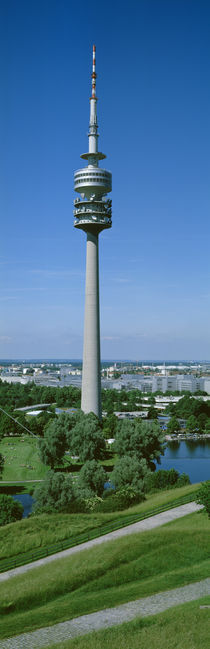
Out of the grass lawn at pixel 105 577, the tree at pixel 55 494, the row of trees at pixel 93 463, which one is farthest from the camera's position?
the tree at pixel 55 494

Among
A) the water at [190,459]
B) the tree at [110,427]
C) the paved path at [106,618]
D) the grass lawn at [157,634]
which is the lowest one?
the water at [190,459]

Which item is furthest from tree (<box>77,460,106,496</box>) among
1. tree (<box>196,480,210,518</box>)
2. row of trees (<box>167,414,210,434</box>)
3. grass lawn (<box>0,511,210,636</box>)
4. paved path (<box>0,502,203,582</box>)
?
row of trees (<box>167,414,210,434</box>)

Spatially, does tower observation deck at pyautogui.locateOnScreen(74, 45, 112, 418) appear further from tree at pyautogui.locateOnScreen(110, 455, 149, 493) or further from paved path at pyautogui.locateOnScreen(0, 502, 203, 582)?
paved path at pyautogui.locateOnScreen(0, 502, 203, 582)

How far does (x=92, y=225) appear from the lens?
9369 cm

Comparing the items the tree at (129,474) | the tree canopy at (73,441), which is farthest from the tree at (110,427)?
the tree at (129,474)

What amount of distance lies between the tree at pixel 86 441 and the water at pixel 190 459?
1503 centimetres

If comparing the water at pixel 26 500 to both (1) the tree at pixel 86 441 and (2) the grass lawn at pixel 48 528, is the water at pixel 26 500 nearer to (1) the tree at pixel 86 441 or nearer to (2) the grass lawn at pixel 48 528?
(1) the tree at pixel 86 441

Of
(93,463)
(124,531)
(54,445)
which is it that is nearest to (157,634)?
(124,531)

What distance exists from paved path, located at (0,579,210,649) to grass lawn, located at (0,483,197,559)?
10681 mm

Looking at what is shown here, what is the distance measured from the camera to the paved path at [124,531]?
27.7m

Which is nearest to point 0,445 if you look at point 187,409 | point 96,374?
point 96,374

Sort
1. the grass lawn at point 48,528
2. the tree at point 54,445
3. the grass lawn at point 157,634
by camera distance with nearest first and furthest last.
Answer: the grass lawn at point 157,634
the grass lawn at point 48,528
the tree at point 54,445

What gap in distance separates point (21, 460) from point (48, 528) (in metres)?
49.2

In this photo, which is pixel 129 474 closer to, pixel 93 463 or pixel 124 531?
pixel 93 463
